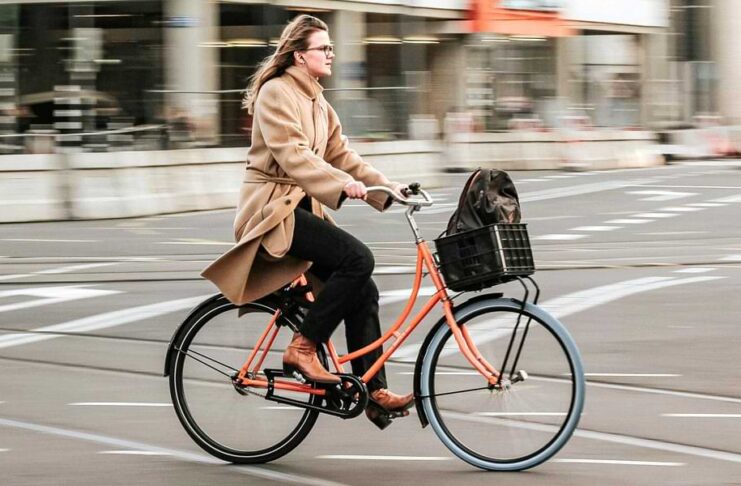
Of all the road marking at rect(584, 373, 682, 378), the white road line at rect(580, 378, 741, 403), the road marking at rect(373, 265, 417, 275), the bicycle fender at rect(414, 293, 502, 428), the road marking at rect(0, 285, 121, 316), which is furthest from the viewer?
the road marking at rect(373, 265, 417, 275)

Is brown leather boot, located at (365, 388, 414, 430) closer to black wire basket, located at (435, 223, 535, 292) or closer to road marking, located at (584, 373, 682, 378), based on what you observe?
black wire basket, located at (435, 223, 535, 292)

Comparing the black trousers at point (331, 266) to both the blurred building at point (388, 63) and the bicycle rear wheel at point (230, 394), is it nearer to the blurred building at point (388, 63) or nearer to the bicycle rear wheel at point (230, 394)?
the bicycle rear wheel at point (230, 394)

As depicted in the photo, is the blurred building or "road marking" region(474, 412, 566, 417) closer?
"road marking" region(474, 412, 566, 417)

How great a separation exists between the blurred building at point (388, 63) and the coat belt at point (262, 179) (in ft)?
53.5

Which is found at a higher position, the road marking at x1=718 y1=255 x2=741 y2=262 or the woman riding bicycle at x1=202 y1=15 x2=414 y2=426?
the woman riding bicycle at x1=202 y1=15 x2=414 y2=426

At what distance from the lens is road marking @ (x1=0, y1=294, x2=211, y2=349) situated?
32.5ft

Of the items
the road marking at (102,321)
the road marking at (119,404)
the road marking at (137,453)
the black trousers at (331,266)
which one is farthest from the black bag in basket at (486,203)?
the road marking at (102,321)

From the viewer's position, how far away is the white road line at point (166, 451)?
19.1ft

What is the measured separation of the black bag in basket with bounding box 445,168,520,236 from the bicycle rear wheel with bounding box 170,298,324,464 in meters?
0.87

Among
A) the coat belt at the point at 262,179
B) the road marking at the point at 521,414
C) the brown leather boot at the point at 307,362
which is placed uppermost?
the coat belt at the point at 262,179

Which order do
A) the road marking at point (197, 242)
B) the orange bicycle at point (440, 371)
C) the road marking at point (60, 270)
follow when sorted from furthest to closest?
the road marking at point (197, 242) → the road marking at point (60, 270) → the orange bicycle at point (440, 371)

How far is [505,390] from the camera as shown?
5.80m

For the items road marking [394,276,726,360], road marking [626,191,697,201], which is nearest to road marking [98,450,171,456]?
road marking [394,276,726,360]

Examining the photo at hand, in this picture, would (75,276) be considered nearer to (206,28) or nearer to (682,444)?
(682,444)
